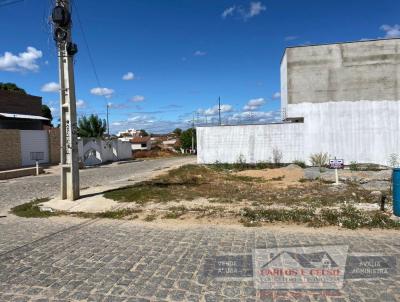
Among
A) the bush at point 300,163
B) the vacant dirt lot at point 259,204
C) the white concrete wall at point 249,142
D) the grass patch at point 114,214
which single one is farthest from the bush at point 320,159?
the grass patch at point 114,214

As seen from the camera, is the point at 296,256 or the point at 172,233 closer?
the point at 296,256

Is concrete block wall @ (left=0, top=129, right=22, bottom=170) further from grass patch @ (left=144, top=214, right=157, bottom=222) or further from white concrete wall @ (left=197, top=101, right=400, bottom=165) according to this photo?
grass patch @ (left=144, top=214, right=157, bottom=222)

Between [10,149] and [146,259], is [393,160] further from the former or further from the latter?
[10,149]

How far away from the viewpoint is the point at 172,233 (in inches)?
309

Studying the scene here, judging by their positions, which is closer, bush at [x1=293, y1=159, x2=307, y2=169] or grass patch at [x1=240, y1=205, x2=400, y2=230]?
grass patch at [x1=240, y1=205, x2=400, y2=230]

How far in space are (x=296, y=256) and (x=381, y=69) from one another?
22.0m

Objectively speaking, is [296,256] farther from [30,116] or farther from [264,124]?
[30,116]

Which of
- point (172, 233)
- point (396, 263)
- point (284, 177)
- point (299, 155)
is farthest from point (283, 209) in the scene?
point (299, 155)

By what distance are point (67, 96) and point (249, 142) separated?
54.0 feet

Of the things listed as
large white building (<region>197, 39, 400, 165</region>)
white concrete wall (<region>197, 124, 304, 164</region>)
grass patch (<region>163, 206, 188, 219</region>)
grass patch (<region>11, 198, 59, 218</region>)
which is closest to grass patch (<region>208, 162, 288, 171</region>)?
white concrete wall (<region>197, 124, 304, 164</region>)

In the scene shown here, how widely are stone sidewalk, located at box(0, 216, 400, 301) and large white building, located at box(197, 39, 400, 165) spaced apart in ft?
59.5

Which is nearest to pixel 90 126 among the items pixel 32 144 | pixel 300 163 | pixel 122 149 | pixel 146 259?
pixel 122 149

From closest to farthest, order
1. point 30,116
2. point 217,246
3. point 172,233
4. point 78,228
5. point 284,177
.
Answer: point 217,246, point 172,233, point 78,228, point 284,177, point 30,116

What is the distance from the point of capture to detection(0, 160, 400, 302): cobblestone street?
4539 millimetres
